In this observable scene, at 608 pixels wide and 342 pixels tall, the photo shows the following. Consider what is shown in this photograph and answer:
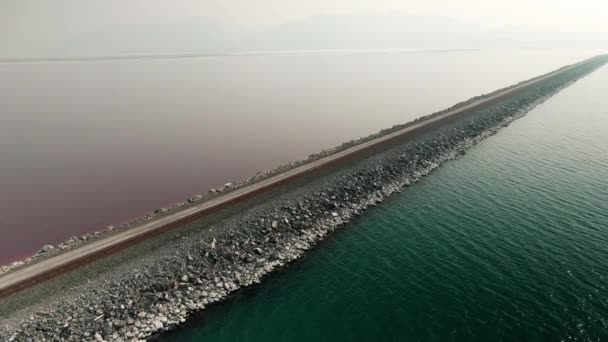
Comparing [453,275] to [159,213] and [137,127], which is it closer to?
[159,213]

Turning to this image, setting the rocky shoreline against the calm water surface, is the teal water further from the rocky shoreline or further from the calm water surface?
the calm water surface

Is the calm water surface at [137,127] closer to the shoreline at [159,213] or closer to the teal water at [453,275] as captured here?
the shoreline at [159,213]

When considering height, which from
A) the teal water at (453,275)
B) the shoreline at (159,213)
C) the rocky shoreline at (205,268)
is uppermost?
the shoreline at (159,213)

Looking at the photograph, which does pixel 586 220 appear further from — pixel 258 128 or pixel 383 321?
pixel 258 128

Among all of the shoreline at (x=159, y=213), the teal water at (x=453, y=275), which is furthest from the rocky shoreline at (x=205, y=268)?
the shoreline at (x=159, y=213)

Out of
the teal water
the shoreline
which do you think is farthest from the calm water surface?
the teal water

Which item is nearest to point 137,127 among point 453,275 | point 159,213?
point 159,213
